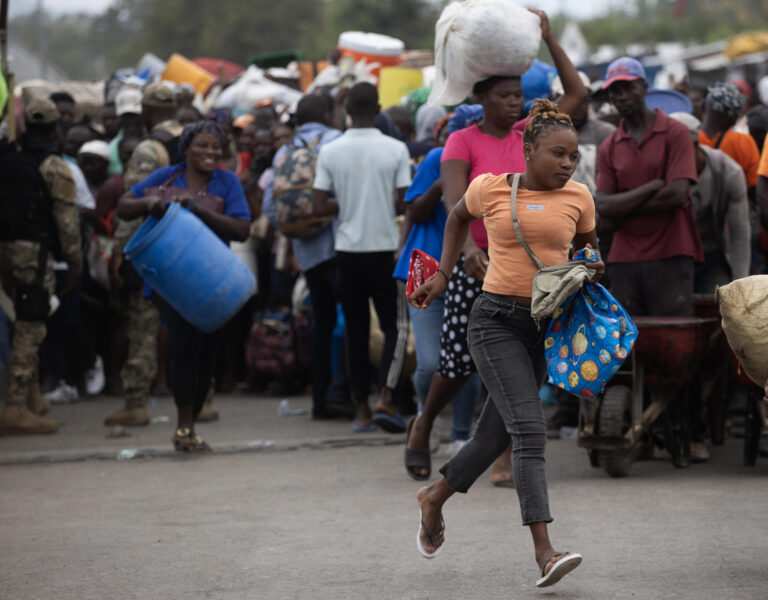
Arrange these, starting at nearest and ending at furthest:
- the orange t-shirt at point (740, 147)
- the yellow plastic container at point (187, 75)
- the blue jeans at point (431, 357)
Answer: the blue jeans at point (431, 357) → the orange t-shirt at point (740, 147) → the yellow plastic container at point (187, 75)

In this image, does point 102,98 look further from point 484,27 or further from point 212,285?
point 484,27

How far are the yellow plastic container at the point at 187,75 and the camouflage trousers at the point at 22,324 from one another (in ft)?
30.0

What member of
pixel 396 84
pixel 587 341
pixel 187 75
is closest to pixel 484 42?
pixel 587 341

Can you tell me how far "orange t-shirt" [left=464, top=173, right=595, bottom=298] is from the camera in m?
5.09

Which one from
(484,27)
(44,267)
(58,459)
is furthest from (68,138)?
(484,27)

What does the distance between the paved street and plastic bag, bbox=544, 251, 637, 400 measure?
2.48ft

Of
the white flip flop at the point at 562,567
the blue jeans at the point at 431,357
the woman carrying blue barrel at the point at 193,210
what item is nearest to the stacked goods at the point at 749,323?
the white flip flop at the point at 562,567

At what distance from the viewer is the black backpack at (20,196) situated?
9211 mm

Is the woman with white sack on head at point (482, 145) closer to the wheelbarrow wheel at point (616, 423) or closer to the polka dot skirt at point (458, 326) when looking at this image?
the polka dot skirt at point (458, 326)

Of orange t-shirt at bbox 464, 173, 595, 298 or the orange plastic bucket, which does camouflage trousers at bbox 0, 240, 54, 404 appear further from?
the orange plastic bucket

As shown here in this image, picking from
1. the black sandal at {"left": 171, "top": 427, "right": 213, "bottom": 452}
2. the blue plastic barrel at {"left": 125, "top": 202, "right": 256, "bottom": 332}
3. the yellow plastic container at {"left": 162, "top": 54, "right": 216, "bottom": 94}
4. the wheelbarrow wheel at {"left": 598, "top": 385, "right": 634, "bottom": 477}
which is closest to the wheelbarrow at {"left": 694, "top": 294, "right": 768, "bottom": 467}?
the wheelbarrow wheel at {"left": 598, "top": 385, "right": 634, "bottom": 477}

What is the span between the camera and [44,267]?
938cm

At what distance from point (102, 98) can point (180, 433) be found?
10176 millimetres

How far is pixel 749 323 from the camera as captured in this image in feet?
16.1
